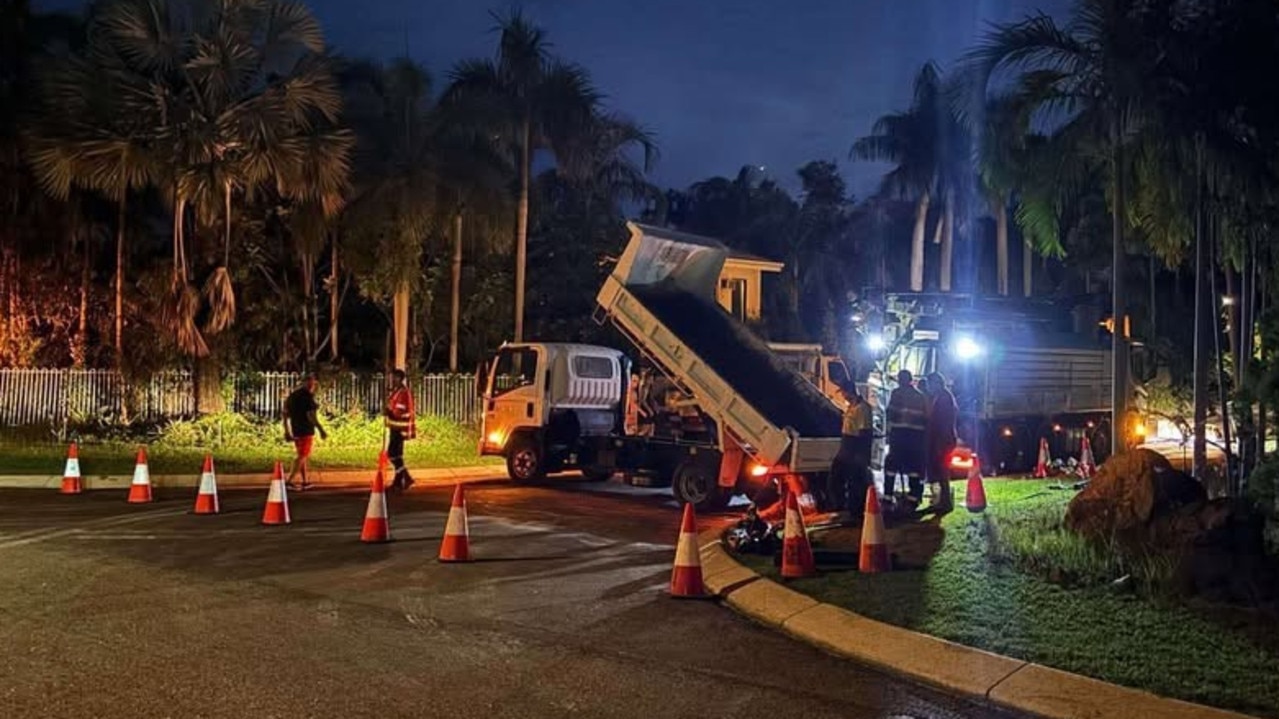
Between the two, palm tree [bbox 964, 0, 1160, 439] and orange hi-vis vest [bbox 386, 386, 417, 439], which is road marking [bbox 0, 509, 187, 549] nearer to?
orange hi-vis vest [bbox 386, 386, 417, 439]

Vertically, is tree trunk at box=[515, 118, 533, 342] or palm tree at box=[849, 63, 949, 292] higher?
palm tree at box=[849, 63, 949, 292]

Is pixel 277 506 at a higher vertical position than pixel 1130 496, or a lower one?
lower

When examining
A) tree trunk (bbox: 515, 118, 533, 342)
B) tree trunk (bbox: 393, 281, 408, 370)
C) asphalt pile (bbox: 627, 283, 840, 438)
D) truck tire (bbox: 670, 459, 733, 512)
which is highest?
tree trunk (bbox: 515, 118, 533, 342)

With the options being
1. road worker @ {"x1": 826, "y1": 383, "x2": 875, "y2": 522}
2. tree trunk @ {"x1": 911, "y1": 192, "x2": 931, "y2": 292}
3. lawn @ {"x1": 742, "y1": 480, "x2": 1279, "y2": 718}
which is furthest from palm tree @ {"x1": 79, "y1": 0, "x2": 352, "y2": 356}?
tree trunk @ {"x1": 911, "y1": 192, "x2": 931, "y2": 292}

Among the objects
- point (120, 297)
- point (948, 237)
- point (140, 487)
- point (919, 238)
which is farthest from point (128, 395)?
point (919, 238)

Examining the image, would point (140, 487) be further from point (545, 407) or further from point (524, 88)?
point (524, 88)

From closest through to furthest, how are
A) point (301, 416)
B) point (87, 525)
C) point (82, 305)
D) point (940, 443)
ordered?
1. point (87, 525)
2. point (940, 443)
3. point (301, 416)
4. point (82, 305)

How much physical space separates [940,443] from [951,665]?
6.74m

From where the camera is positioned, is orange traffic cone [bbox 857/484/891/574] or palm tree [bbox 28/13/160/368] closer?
orange traffic cone [bbox 857/484/891/574]

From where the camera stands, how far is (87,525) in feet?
40.6

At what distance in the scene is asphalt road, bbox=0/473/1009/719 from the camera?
622 centimetres

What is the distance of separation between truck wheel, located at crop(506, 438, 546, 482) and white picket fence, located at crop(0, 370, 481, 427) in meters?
8.31

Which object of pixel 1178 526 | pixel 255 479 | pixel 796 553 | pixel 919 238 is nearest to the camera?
pixel 1178 526

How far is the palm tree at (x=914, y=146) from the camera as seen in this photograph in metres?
40.8
